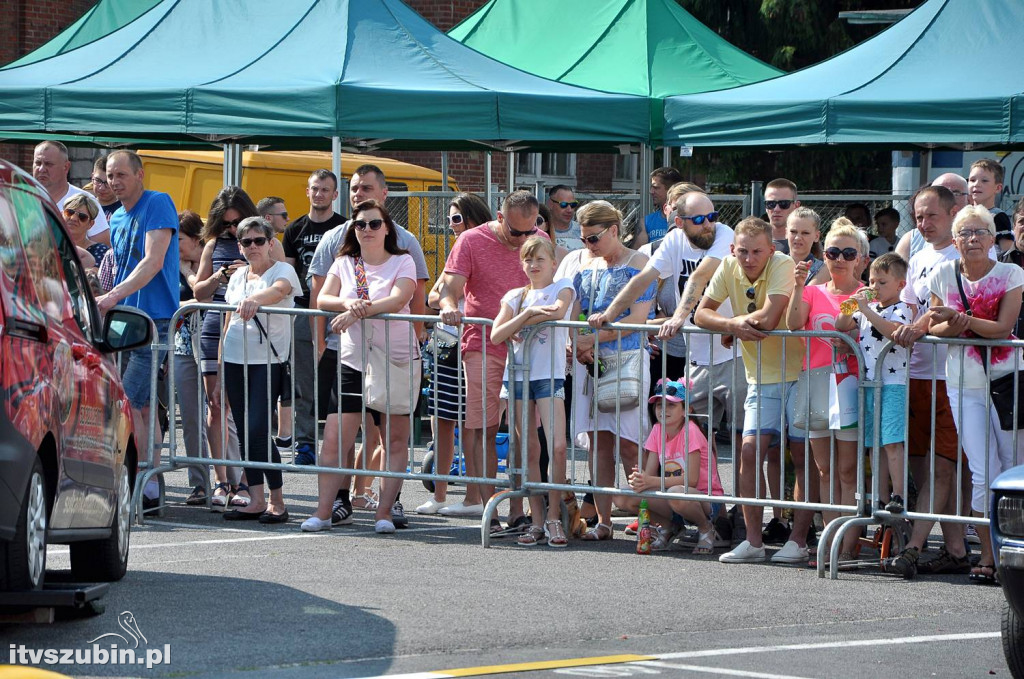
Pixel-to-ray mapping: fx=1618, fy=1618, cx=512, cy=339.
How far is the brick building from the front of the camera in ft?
80.0

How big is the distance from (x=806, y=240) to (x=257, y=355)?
3.44m

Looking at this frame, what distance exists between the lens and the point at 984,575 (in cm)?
→ 830

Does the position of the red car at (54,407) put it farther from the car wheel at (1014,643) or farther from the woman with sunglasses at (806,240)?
the woman with sunglasses at (806,240)

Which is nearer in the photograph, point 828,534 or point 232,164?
point 828,534

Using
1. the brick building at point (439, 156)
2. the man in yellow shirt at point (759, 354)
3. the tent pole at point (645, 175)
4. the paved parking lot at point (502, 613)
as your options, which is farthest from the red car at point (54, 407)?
the brick building at point (439, 156)

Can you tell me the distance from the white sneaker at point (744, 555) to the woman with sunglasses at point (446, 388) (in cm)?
207

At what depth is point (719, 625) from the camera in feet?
23.2

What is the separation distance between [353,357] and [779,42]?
1891 cm

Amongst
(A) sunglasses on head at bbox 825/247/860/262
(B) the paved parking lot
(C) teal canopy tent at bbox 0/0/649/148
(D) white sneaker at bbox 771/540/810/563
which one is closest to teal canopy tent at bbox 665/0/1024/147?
(C) teal canopy tent at bbox 0/0/649/148

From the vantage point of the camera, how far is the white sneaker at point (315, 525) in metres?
9.59

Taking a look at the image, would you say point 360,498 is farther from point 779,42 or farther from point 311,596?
point 779,42

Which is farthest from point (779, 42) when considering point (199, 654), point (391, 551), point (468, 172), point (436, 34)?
point (199, 654)

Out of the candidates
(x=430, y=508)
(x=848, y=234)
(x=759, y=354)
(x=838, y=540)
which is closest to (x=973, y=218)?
(x=848, y=234)

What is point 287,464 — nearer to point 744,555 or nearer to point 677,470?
point 677,470
